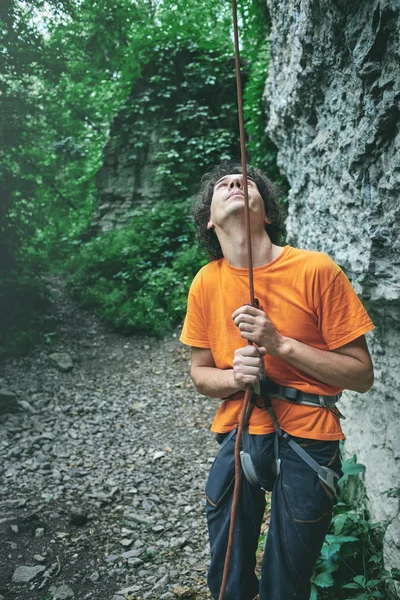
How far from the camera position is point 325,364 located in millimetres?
1638

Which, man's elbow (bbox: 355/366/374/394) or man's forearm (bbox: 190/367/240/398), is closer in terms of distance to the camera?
man's elbow (bbox: 355/366/374/394)

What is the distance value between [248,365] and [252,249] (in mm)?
528

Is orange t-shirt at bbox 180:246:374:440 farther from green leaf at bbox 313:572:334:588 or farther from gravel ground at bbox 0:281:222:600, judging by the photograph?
gravel ground at bbox 0:281:222:600

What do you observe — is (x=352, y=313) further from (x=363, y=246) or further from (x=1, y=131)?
(x=1, y=131)

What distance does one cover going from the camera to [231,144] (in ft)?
32.7

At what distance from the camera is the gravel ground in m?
2.94

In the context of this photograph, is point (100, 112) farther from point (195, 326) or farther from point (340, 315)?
point (340, 315)

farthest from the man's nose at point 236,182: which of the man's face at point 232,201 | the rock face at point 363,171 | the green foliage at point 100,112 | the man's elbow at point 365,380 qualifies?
the green foliage at point 100,112

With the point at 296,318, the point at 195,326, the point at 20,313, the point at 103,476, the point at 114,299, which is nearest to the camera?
the point at 296,318

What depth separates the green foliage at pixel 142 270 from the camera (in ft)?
25.6

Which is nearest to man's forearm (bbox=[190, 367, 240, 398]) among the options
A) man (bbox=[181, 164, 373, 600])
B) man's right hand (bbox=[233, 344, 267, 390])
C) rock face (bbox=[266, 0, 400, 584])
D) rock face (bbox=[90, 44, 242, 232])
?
man (bbox=[181, 164, 373, 600])

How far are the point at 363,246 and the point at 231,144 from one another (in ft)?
26.8

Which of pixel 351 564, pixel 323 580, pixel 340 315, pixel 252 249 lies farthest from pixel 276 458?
pixel 351 564

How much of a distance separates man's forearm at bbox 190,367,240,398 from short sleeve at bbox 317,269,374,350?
420mm
